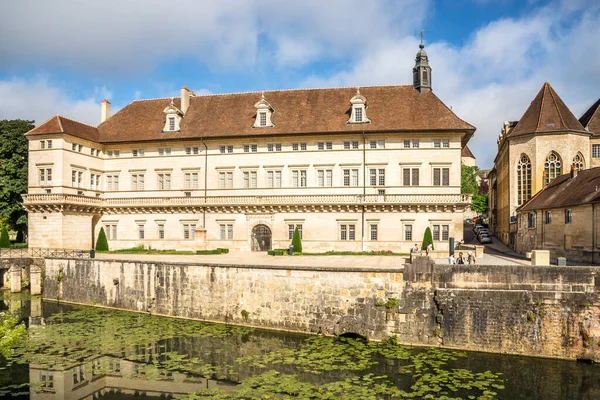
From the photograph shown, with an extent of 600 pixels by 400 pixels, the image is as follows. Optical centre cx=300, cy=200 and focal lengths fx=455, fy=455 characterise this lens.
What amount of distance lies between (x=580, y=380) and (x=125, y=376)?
60.0ft

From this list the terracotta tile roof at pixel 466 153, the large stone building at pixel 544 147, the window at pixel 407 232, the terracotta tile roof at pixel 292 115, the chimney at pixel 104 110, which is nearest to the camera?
the window at pixel 407 232

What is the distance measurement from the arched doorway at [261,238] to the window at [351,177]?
872cm

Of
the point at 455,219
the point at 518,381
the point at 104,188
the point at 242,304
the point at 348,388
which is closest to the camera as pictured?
the point at 348,388

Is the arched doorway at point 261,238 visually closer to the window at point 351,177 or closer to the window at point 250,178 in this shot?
the window at point 250,178

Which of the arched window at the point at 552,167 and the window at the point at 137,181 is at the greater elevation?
the arched window at the point at 552,167

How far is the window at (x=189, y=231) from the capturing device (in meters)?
44.6

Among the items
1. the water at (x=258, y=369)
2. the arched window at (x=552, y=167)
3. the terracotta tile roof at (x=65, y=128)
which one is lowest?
the water at (x=258, y=369)

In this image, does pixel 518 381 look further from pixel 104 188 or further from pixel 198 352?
pixel 104 188

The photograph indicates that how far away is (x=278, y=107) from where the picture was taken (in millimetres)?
45719

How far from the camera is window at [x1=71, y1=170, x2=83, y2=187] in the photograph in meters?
44.0

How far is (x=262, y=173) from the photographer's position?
43.7 m

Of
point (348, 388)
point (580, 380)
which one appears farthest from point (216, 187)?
point (580, 380)

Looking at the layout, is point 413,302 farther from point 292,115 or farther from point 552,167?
point 552,167

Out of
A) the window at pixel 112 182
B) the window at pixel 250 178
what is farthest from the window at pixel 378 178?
the window at pixel 112 182
